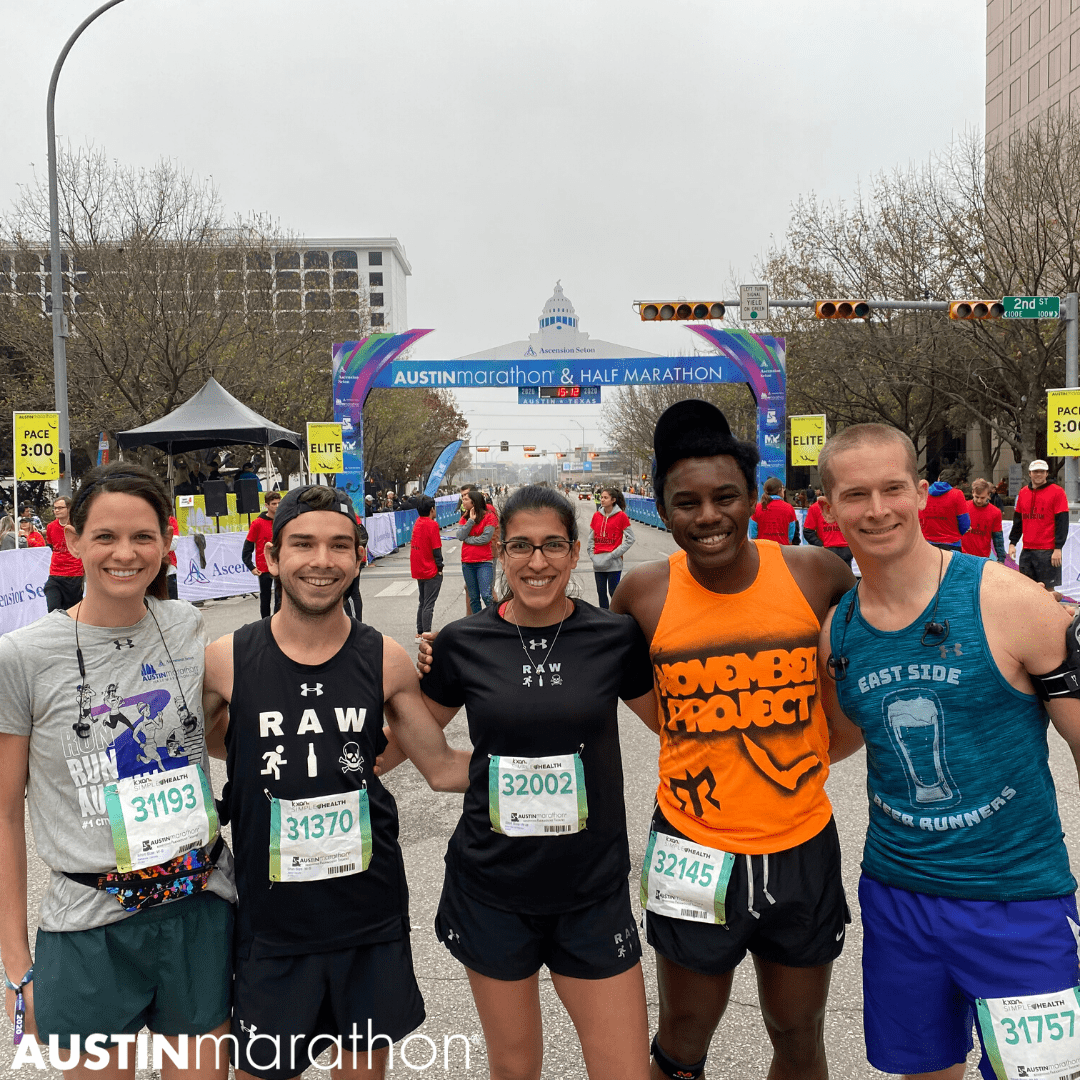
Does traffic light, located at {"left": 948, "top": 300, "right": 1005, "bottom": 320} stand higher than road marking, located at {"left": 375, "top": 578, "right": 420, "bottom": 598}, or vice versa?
traffic light, located at {"left": 948, "top": 300, "right": 1005, "bottom": 320}

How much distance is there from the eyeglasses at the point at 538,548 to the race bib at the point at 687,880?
2.46ft

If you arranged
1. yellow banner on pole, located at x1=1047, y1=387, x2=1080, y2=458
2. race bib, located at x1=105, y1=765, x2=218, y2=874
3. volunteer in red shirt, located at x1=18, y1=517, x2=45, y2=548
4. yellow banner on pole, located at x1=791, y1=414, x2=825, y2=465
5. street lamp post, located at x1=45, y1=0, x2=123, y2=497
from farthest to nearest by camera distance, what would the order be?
yellow banner on pole, located at x1=791, y1=414, x2=825, y2=465 → volunteer in red shirt, located at x1=18, y1=517, x2=45, y2=548 → yellow banner on pole, located at x1=1047, y1=387, x2=1080, y2=458 → street lamp post, located at x1=45, y1=0, x2=123, y2=497 → race bib, located at x1=105, y1=765, x2=218, y2=874

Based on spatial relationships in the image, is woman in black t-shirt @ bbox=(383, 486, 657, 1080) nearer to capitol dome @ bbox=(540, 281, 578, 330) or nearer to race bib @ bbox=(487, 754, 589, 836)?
race bib @ bbox=(487, 754, 589, 836)

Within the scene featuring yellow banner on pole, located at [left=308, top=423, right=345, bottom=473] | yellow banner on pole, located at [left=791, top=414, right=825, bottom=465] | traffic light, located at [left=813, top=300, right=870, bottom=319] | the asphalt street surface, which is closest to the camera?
the asphalt street surface

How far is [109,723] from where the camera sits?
6.60 feet

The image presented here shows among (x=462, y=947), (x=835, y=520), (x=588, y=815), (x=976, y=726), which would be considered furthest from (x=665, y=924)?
(x=835, y=520)

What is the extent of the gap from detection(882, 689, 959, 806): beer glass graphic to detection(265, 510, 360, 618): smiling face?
130cm

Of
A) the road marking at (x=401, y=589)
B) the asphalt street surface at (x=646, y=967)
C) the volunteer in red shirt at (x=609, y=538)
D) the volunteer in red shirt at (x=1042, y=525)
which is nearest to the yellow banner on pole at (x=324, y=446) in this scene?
the road marking at (x=401, y=589)

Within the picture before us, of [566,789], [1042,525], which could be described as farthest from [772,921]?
[1042,525]

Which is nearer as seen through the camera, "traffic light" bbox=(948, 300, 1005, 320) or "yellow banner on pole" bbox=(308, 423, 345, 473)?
"traffic light" bbox=(948, 300, 1005, 320)

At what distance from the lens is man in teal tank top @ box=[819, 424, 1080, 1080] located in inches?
76.1

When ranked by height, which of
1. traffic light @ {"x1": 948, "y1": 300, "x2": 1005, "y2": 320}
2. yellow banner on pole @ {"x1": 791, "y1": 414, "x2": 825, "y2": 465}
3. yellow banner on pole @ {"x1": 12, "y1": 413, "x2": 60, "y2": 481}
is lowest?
yellow banner on pole @ {"x1": 12, "y1": 413, "x2": 60, "y2": 481}

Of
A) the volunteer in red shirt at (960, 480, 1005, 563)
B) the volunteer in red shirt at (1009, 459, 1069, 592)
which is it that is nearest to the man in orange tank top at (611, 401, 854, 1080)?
the volunteer in red shirt at (1009, 459, 1069, 592)

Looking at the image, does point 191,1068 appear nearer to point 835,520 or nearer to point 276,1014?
point 276,1014
